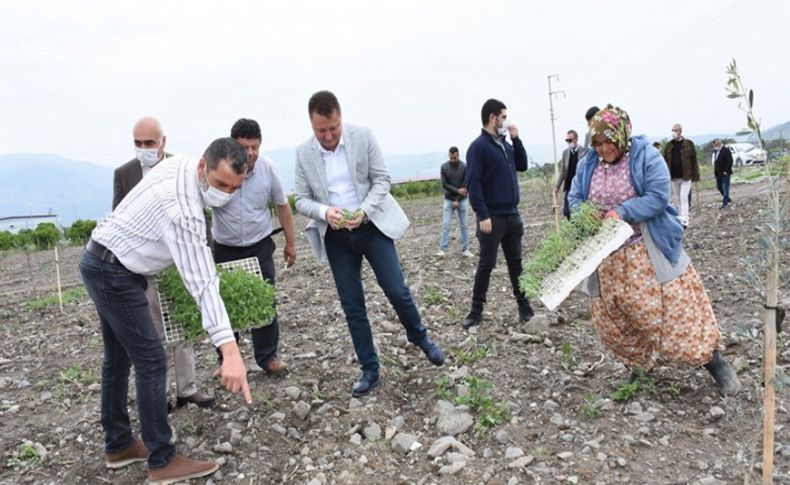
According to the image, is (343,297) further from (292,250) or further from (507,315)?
(507,315)

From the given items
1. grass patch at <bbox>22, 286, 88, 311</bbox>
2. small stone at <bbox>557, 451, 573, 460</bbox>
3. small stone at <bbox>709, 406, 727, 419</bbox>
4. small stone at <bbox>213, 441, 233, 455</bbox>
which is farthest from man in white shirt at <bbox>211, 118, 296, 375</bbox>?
grass patch at <bbox>22, 286, 88, 311</bbox>

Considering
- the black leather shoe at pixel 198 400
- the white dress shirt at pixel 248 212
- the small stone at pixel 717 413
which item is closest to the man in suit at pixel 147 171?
the black leather shoe at pixel 198 400

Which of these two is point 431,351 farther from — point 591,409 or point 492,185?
point 492,185

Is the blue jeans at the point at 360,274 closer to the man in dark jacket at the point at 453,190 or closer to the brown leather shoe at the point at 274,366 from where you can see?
the brown leather shoe at the point at 274,366

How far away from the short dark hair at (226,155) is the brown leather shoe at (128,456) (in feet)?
6.61

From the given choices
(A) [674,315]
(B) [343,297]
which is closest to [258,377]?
(B) [343,297]

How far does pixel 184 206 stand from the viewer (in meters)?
2.90

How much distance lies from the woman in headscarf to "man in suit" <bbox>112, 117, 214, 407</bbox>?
3080mm

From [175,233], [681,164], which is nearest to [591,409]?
[175,233]

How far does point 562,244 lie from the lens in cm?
394

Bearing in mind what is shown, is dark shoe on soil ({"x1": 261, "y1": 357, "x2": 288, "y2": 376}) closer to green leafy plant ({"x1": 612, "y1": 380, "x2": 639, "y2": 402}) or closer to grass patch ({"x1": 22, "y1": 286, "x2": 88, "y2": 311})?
green leafy plant ({"x1": 612, "y1": 380, "x2": 639, "y2": 402})

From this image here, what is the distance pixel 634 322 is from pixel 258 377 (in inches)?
119

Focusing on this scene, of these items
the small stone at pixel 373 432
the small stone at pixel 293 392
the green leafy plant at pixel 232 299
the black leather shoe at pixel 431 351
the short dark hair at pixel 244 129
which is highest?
the short dark hair at pixel 244 129

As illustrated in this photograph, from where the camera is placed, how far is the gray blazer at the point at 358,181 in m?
4.30
